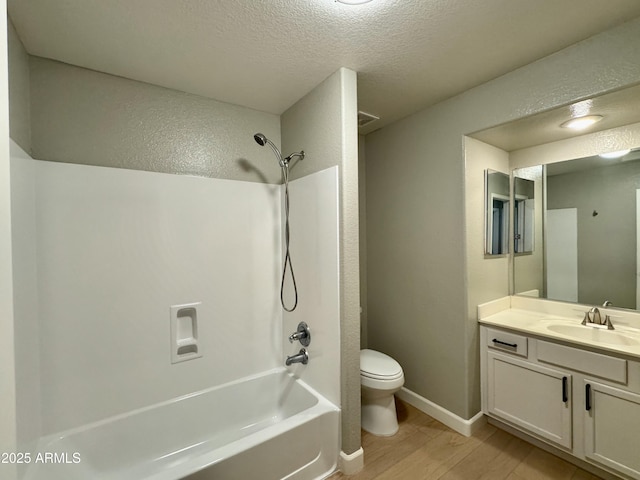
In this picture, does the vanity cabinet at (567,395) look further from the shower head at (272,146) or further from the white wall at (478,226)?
the shower head at (272,146)

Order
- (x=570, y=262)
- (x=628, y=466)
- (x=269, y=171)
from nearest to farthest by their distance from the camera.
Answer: (x=628, y=466) → (x=570, y=262) → (x=269, y=171)

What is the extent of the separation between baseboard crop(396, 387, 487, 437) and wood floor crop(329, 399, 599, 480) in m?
0.04

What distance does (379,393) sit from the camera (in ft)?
6.35

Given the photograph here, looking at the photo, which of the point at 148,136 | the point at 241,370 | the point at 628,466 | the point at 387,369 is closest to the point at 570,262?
the point at 628,466

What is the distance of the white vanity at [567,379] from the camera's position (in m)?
1.46

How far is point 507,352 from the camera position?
1.91 metres

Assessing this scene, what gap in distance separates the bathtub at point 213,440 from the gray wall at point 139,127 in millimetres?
1533

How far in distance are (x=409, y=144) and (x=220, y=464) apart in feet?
8.01

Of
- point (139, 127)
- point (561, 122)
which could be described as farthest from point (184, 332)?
point (561, 122)

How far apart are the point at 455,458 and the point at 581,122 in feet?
7.53

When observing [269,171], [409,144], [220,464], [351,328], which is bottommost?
[220,464]

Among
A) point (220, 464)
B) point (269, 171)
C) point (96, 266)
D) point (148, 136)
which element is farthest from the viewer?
point (269, 171)

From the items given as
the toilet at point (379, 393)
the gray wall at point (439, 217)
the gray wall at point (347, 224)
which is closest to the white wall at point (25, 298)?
the gray wall at point (347, 224)

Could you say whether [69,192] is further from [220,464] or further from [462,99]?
[462,99]
